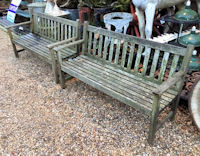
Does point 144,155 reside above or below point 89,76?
below

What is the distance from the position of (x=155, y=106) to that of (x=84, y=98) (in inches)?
58.4

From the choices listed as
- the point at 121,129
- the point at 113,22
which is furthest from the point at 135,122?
the point at 113,22

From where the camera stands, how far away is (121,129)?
263cm

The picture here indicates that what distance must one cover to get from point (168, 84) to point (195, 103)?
0.58m

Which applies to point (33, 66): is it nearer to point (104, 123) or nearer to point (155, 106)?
point (104, 123)

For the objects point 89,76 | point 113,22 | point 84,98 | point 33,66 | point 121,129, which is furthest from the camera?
point 33,66

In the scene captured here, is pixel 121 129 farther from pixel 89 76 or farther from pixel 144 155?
pixel 89 76

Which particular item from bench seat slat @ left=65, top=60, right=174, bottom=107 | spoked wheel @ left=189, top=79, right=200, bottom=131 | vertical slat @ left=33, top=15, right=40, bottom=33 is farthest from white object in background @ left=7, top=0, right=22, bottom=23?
spoked wheel @ left=189, top=79, right=200, bottom=131

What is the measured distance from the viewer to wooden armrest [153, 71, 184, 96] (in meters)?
1.97

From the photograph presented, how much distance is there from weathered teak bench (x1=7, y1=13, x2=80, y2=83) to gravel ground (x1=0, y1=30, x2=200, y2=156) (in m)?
0.60

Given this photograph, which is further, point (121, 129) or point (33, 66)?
point (33, 66)

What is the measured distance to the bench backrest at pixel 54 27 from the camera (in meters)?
3.57

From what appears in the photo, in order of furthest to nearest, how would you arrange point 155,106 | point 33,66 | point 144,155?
1. point 33,66
2. point 144,155
3. point 155,106

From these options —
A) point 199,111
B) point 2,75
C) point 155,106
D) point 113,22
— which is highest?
point 113,22
